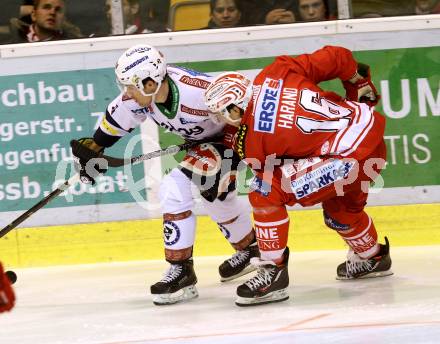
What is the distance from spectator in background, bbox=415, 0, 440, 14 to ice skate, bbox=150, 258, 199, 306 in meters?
1.91

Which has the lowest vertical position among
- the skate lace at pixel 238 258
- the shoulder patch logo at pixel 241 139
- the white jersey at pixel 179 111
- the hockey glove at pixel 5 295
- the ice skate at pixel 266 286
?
the skate lace at pixel 238 258

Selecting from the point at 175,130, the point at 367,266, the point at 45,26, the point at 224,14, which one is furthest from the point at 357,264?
the point at 45,26

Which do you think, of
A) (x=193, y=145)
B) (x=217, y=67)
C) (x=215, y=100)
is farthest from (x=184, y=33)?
(x=215, y=100)

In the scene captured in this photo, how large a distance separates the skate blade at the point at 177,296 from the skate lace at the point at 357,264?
69 centimetres

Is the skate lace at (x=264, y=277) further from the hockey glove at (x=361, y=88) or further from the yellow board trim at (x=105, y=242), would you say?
the yellow board trim at (x=105, y=242)

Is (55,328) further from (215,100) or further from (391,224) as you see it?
(391,224)

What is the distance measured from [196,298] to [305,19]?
171cm

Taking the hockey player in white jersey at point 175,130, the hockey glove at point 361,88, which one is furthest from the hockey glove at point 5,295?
the hockey glove at point 361,88

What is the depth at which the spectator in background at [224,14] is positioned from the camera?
5680mm

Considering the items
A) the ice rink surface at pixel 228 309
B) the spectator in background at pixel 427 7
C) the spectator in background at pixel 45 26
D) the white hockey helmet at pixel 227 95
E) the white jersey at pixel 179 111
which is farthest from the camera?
the spectator in background at pixel 45 26

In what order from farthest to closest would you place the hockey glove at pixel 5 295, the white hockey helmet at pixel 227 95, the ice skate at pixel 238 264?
the ice skate at pixel 238 264 < the white hockey helmet at pixel 227 95 < the hockey glove at pixel 5 295

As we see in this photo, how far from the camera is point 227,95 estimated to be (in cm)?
425

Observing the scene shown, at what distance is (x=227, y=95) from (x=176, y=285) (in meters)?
0.87

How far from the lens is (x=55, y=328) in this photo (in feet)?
13.8
